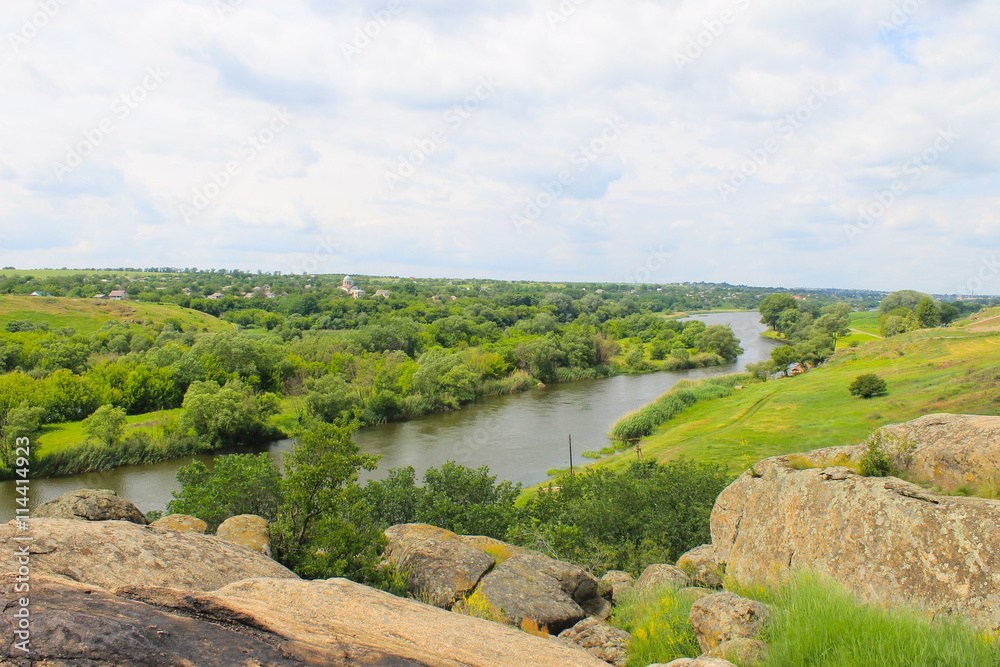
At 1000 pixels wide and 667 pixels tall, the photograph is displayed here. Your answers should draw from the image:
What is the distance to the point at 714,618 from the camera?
572 cm

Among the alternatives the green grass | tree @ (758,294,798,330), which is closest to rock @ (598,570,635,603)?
the green grass

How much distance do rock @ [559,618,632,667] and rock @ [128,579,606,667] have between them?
62.6 inches

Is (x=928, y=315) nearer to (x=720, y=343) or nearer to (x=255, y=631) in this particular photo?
(x=720, y=343)

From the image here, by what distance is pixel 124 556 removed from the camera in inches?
238

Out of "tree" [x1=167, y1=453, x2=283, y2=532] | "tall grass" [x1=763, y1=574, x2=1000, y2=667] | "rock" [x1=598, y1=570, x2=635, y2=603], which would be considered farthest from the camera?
"tree" [x1=167, y1=453, x2=283, y2=532]

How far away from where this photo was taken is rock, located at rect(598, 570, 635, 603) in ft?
36.4

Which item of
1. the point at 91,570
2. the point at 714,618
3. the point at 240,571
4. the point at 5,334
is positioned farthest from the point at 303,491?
the point at 5,334

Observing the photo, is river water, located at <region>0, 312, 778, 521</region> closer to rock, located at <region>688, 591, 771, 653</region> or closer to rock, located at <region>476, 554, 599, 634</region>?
rock, located at <region>476, 554, 599, 634</region>

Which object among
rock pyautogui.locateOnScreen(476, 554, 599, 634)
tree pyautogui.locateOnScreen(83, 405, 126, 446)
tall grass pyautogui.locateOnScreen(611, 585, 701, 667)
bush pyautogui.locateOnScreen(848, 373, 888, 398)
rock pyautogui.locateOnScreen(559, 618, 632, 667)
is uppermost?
tall grass pyautogui.locateOnScreen(611, 585, 701, 667)

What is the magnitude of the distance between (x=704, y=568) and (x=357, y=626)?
7744 millimetres

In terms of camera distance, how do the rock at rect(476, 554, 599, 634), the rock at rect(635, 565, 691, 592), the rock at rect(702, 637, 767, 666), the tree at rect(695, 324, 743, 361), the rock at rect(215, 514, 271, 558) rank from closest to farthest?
the rock at rect(702, 637, 767, 666)
the rock at rect(476, 554, 599, 634)
the rock at rect(635, 565, 691, 592)
the rock at rect(215, 514, 271, 558)
the tree at rect(695, 324, 743, 361)

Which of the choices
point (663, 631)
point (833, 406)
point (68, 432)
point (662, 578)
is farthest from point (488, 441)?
point (663, 631)

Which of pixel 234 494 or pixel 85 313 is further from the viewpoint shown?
pixel 85 313

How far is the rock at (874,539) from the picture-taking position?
5867mm
